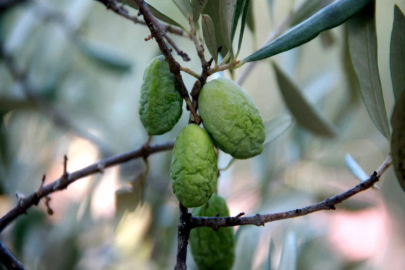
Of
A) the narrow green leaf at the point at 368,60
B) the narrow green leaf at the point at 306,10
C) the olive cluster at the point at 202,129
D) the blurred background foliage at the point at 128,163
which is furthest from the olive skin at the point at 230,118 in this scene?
the narrow green leaf at the point at 306,10

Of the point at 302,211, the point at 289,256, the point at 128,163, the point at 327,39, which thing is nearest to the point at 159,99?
the point at 302,211

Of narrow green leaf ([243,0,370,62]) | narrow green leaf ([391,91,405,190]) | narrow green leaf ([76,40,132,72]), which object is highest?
narrow green leaf ([76,40,132,72])

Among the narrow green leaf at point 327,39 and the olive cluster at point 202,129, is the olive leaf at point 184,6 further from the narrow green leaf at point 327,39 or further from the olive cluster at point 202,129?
the narrow green leaf at point 327,39

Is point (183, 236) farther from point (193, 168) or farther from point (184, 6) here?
point (184, 6)

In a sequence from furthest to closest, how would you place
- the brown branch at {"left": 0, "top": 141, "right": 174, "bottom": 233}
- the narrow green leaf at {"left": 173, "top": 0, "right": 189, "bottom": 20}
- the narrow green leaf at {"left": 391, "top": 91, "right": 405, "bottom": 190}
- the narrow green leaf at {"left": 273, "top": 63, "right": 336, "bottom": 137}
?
the narrow green leaf at {"left": 273, "top": 63, "right": 336, "bottom": 137}
the brown branch at {"left": 0, "top": 141, "right": 174, "bottom": 233}
the narrow green leaf at {"left": 173, "top": 0, "right": 189, "bottom": 20}
the narrow green leaf at {"left": 391, "top": 91, "right": 405, "bottom": 190}

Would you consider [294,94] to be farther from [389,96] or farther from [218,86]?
[389,96]

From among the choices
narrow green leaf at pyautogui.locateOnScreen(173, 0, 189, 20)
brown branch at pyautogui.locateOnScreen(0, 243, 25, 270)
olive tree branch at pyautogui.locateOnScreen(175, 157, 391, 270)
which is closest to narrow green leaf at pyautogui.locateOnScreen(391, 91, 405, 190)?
olive tree branch at pyautogui.locateOnScreen(175, 157, 391, 270)

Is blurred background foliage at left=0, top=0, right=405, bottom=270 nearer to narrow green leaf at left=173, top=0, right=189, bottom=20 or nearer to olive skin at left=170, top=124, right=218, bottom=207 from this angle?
narrow green leaf at left=173, top=0, right=189, bottom=20
